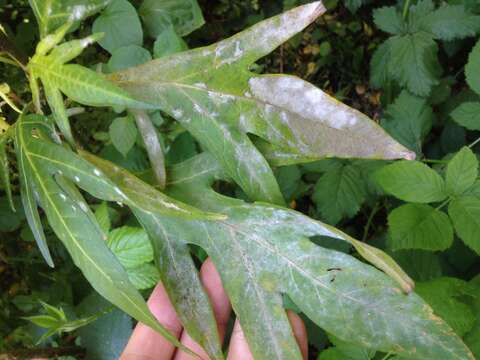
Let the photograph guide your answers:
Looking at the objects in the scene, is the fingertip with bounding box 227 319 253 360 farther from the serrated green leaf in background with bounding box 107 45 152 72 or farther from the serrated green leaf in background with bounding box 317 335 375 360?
the serrated green leaf in background with bounding box 107 45 152 72

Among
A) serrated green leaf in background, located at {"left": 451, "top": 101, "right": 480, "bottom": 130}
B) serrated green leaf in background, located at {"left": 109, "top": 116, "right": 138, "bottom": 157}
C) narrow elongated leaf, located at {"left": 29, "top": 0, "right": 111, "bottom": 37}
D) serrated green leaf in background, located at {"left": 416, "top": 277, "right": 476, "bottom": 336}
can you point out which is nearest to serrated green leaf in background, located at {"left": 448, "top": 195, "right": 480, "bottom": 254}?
serrated green leaf in background, located at {"left": 416, "top": 277, "right": 476, "bottom": 336}

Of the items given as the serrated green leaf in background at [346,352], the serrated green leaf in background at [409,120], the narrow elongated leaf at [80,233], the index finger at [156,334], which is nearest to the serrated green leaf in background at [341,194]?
the serrated green leaf in background at [409,120]

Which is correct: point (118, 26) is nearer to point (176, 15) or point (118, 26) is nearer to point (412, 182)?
point (176, 15)

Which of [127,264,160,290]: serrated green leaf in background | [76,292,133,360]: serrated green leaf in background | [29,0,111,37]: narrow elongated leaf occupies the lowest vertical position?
[76,292,133,360]: serrated green leaf in background

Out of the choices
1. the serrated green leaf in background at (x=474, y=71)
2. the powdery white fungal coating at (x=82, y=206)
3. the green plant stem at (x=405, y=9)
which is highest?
the green plant stem at (x=405, y=9)

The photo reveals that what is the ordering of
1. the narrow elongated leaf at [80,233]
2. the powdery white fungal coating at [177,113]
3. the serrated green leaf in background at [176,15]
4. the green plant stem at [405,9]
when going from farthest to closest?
the green plant stem at [405,9] → the serrated green leaf in background at [176,15] → the powdery white fungal coating at [177,113] → the narrow elongated leaf at [80,233]

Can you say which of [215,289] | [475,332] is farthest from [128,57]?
[475,332]

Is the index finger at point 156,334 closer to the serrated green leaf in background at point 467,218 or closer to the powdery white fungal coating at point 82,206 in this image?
the powdery white fungal coating at point 82,206
